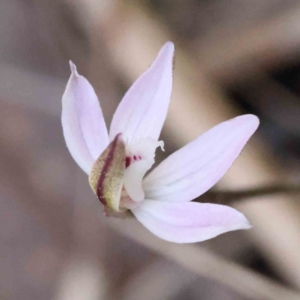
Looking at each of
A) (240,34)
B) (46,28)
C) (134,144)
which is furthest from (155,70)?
(46,28)

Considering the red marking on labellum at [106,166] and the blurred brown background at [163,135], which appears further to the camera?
the blurred brown background at [163,135]

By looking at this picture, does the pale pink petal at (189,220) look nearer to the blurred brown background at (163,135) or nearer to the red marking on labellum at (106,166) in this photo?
the red marking on labellum at (106,166)

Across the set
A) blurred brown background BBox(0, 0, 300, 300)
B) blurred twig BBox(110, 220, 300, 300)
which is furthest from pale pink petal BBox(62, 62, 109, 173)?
blurred twig BBox(110, 220, 300, 300)

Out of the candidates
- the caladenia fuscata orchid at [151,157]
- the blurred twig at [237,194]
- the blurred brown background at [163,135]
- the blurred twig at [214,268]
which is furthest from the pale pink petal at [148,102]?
the blurred twig at [214,268]

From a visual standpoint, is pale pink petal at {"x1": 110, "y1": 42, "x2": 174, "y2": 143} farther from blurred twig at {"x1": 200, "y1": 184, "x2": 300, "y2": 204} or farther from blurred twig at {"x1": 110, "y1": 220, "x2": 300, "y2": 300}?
blurred twig at {"x1": 110, "y1": 220, "x2": 300, "y2": 300}

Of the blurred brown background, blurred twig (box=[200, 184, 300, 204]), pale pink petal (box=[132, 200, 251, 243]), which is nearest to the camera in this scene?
pale pink petal (box=[132, 200, 251, 243])

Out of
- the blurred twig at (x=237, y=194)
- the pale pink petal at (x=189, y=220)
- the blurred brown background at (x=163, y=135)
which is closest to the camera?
the pale pink petal at (x=189, y=220)

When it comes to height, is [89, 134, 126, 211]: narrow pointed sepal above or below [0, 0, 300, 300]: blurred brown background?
below
